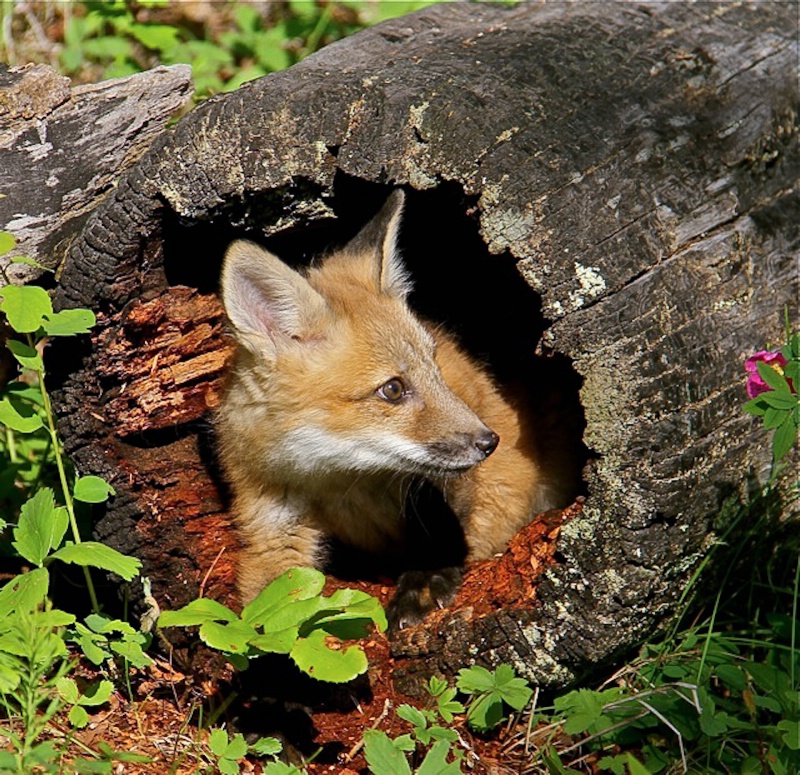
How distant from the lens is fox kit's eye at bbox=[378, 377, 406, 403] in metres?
3.90

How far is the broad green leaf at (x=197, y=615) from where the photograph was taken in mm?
3037

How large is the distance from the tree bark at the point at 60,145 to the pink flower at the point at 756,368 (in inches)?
93.9

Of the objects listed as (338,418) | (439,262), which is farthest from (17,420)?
(439,262)

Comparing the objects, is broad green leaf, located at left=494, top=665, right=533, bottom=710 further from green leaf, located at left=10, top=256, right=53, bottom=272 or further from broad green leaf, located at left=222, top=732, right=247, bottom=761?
green leaf, located at left=10, top=256, right=53, bottom=272

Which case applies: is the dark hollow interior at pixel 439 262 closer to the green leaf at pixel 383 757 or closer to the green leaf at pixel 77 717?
the green leaf at pixel 383 757

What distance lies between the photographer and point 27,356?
345 centimetres

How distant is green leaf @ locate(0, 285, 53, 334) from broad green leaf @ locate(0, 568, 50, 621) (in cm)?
82

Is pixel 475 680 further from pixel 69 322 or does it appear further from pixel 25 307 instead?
pixel 25 307

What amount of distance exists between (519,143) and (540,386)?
1.44 meters

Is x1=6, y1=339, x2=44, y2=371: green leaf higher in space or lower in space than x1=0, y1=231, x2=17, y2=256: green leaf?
lower

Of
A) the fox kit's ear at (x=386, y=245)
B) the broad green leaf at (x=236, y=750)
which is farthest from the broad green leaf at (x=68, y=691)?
the fox kit's ear at (x=386, y=245)

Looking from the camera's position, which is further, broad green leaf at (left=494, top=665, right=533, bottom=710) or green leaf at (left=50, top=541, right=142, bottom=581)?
broad green leaf at (left=494, top=665, right=533, bottom=710)

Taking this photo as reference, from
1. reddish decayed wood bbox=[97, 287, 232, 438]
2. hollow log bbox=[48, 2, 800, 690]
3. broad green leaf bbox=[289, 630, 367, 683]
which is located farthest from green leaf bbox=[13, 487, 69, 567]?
broad green leaf bbox=[289, 630, 367, 683]

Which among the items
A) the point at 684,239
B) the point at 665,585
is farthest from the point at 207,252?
the point at 665,585
